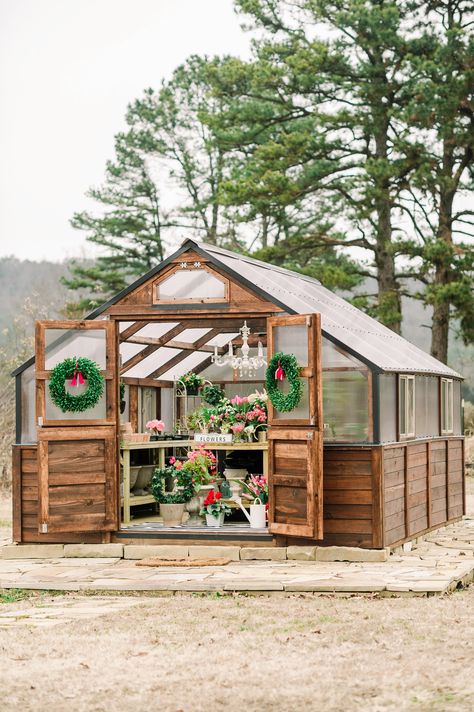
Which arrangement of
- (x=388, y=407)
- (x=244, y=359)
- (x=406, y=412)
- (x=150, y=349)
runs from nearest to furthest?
(x=388, y=407)
(x=406, y=412)
(x=244, y=359)
(x=150, y=349)

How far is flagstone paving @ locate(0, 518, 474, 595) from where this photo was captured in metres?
10.1

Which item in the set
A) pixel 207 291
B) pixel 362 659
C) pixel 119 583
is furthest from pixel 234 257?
pixel 362 659

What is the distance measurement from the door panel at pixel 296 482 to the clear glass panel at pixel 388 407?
83 cm

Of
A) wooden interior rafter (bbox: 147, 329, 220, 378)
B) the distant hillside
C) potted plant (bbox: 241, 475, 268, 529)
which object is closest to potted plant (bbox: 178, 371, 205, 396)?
wooden interior rafter (bbox: 147, 329, 220, 378)

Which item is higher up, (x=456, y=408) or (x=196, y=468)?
(x=456, y=408)

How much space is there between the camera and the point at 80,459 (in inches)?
493

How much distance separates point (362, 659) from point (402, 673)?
47 cm

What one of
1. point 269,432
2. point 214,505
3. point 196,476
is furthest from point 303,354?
point 196,476

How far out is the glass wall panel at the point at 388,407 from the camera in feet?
40.2

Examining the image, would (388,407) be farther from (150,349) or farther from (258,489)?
(150,349)

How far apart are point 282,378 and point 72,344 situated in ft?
8.09

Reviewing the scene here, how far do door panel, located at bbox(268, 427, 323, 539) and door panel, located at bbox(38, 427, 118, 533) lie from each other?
1.82 m

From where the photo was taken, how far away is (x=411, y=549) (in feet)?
42.8

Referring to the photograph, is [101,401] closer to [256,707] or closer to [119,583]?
[119,583]
